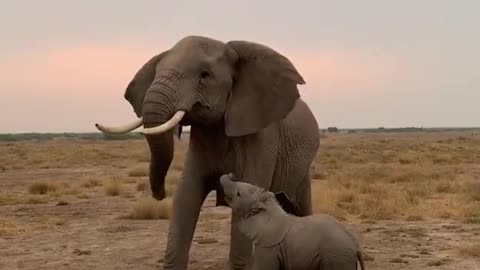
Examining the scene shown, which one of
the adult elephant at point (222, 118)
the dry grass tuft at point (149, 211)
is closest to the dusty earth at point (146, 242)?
the dry grass tuft at point (149, 211)

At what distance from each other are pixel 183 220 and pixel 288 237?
1914mm

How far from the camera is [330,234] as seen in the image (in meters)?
5.53

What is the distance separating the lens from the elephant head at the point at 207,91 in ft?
20.4

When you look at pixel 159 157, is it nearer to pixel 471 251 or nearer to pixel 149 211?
pixel 471 251

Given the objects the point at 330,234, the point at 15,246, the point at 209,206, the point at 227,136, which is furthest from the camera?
the point at 209,206

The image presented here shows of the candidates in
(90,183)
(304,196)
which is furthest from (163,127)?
(90,183)

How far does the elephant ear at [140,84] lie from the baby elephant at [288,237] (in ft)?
5.83

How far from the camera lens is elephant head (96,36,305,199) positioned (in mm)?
6215

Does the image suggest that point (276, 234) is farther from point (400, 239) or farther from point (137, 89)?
point (400, 239)

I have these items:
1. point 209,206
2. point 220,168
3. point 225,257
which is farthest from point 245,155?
point 209,206

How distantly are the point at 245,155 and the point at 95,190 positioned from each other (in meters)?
15.5

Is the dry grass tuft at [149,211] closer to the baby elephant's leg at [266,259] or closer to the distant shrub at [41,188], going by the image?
the distant shrub at [41,188]

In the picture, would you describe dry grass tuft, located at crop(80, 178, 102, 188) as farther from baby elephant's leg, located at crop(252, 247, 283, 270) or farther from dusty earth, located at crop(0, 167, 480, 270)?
baby elephant's leg, located at crop(252, 247, 283, 270)

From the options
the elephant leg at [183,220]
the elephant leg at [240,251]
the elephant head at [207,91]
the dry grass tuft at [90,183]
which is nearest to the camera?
the elephant head at [207,91]
